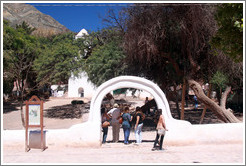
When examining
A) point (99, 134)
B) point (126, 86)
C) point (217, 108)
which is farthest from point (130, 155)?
point (217, 108)

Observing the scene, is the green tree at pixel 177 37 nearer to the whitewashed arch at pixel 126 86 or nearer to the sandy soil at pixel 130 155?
the whitewashed arch at pixel 126 86

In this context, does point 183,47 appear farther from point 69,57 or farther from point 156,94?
point 69,57

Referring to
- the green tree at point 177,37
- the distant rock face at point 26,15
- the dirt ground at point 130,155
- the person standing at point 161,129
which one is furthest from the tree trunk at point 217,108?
the distant rock face at point 26,15

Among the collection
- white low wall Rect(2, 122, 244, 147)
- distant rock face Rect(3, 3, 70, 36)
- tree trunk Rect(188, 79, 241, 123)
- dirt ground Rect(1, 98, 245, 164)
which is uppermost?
distant rock face Rect(3, 3, 70, 36)

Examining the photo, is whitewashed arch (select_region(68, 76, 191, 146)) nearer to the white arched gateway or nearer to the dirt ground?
the white arched gateway

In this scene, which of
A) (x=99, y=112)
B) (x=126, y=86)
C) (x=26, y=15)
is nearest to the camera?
(x=99, y=112)

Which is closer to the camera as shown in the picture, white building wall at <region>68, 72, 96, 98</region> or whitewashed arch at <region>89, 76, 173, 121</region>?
whitewashed arch at <region>89, 76, 173, 121</region>

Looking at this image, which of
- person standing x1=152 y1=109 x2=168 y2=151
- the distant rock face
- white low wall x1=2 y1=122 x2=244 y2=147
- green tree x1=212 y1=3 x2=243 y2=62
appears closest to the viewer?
green tree x1=212 y1=3 x2=243 y2=62

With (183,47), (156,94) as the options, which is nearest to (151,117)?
(183,47)

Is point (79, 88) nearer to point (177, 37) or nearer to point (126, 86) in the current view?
point (177, 37)

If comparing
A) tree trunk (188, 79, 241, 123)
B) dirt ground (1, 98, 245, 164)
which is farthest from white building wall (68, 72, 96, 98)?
dirt ground (1, 98, 245, 164)

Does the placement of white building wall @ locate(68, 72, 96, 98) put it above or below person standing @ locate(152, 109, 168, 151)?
above

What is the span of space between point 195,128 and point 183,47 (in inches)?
263

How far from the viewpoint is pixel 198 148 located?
24.7ft
